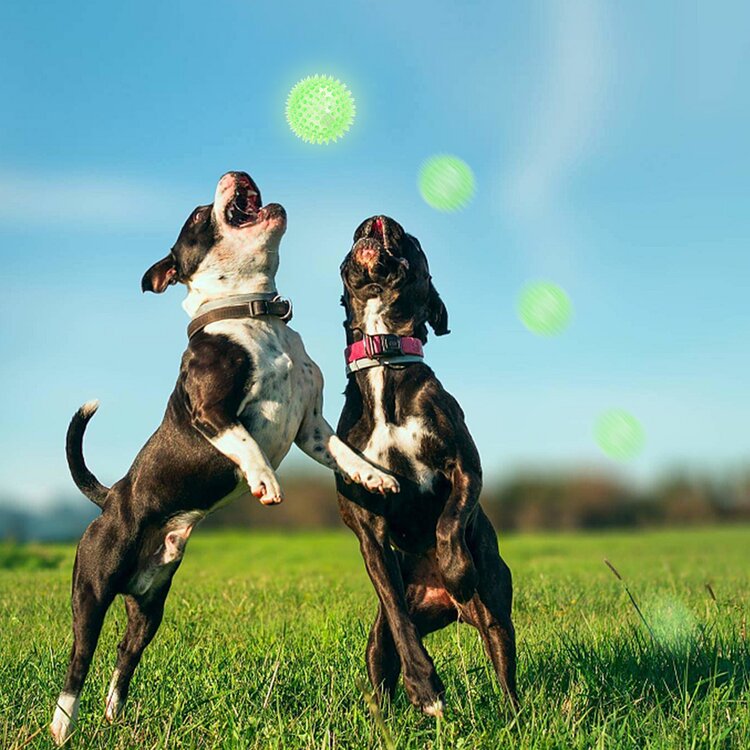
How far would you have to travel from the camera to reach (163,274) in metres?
5.35

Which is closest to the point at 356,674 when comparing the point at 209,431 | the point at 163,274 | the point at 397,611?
the point at 397,611

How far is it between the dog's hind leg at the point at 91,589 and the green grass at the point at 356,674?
0.19m

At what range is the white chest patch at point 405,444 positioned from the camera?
191 inches

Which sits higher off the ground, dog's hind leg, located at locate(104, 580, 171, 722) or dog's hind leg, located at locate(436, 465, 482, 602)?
dog's hind leg, located at locate(436, 465, 482, 602)

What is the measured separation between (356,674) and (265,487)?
168 centimetres

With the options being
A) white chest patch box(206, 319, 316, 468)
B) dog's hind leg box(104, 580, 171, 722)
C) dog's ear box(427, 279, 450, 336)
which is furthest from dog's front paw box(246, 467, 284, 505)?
dog's ear box(427, 279, 450, 336)

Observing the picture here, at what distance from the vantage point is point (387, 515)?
4891 millimetres

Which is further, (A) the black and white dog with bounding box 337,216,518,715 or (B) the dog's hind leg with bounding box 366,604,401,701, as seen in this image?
(B) the dog's hind leg with bounding box 366,604,401,701

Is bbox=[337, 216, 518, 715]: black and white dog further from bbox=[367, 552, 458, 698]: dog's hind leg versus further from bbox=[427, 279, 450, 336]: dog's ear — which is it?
bbox=[427, 279, 450, 336]: dog's ear

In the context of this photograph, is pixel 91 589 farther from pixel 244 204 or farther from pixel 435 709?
pixel 244 204

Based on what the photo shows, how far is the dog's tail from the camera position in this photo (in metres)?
5.46

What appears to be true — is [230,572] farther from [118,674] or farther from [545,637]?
[118,674]

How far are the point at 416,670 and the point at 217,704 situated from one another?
104cm

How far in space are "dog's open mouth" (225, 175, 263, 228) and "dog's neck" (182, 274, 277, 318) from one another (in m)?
0.31
